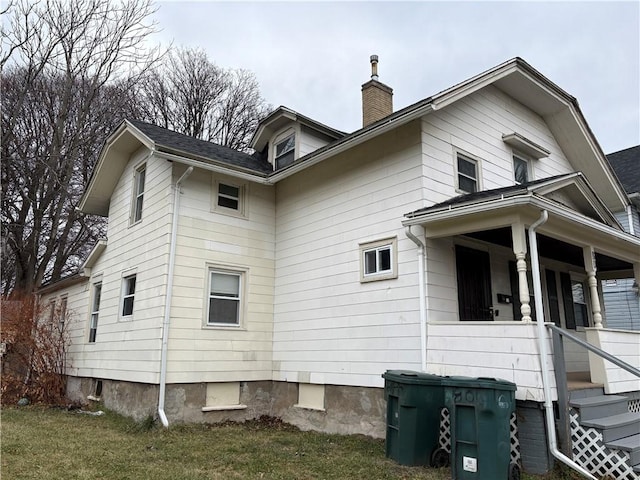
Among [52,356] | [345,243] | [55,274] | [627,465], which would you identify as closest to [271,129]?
[345,243]

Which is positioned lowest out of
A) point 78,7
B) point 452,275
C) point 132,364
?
point 132,364

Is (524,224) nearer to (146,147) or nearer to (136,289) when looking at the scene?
(136,289)

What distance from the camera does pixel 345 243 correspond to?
8.79 meters

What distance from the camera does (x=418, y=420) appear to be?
5.89 m

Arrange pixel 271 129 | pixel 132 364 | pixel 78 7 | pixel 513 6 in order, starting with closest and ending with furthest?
pixel 132 364 < pixel 513 6 < pixel 271 129 < pixel 78 7

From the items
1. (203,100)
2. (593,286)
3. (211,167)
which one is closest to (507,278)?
(593,286)

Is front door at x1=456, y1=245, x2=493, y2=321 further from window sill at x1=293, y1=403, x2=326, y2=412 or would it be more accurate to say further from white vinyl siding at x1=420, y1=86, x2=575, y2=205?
window sill at x1=293, y1=403, x2=326, y2=412

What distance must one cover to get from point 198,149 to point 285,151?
88.8 inches

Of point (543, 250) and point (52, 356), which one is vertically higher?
point (543, 250)

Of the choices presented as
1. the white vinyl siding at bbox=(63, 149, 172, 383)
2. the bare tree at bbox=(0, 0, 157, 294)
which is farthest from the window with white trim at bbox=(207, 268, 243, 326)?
the bare tree at bbox=(0, 0, 157, 294)

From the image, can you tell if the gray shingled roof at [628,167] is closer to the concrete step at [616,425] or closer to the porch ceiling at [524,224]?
the porch ceiling at [524,224]

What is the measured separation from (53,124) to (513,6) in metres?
16.0

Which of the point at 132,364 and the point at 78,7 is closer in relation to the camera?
the point at 132,364

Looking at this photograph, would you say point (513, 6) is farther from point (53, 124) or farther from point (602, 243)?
point (53, 124)
